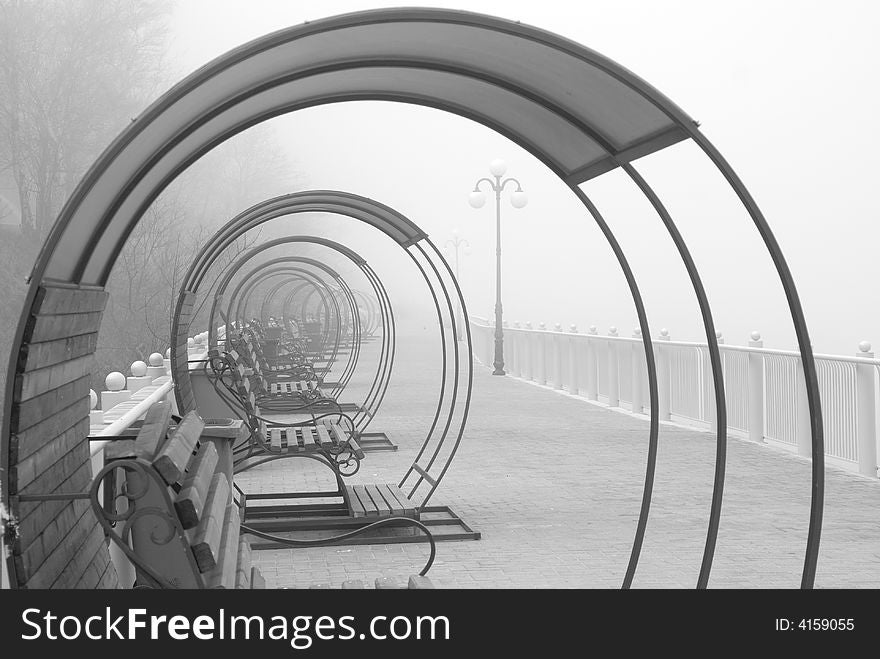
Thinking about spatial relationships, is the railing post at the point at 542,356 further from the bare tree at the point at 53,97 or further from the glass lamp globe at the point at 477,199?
the bare tree at the point at 53,97

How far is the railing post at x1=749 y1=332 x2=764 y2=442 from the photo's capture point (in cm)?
1089

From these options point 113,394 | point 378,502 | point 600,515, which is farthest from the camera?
point 600,515

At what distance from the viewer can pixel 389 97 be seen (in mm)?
5402

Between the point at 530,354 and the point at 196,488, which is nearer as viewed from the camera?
the point at 196,488

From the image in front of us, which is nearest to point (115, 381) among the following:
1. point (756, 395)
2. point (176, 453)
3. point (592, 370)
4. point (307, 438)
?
point (307, 438)

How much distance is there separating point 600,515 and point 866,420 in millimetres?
2986

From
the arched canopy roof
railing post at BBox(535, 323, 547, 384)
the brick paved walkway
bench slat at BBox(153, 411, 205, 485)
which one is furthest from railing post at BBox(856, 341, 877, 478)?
railing post at BBox(535, 323, 547, 384)

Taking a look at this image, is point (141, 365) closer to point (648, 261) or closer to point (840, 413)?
point (840, 413)

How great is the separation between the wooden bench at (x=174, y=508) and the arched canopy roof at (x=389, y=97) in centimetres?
63

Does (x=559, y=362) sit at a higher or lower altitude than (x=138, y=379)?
lower

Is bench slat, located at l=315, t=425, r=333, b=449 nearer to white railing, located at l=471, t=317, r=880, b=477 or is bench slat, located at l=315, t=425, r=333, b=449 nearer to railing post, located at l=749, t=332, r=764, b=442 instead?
white railing, located at l=471, t=317, r=880, b=477

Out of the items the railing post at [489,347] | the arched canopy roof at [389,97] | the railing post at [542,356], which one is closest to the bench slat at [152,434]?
the arched canopy roof at [389,97]

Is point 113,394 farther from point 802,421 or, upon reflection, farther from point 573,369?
point 573,369

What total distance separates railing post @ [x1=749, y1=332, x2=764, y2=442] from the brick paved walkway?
202mm
